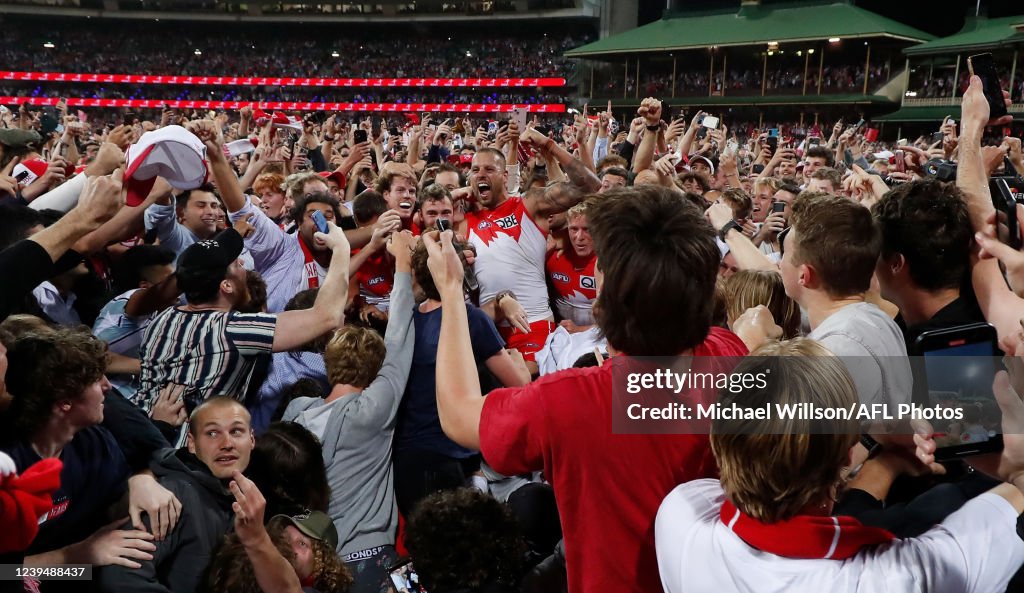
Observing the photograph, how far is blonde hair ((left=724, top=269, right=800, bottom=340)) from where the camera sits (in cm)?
271

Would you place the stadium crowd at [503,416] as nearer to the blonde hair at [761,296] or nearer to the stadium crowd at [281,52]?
the blonde hair at [761,296]

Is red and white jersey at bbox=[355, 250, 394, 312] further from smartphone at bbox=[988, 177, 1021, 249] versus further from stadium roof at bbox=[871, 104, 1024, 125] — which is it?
stadium roof at bbox=[871, 104, 1024, 125]

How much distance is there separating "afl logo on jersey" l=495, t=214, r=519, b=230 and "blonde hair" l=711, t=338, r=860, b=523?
3.56m

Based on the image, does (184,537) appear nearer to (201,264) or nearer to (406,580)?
(406,580)

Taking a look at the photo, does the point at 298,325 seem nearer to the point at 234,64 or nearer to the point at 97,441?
the point at 97,441

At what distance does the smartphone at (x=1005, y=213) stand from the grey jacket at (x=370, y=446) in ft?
7.03

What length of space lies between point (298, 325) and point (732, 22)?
3057cm

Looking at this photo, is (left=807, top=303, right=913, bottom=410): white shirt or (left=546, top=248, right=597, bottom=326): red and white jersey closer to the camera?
(left=807, top=303, right=913, bottom=410): white shirt

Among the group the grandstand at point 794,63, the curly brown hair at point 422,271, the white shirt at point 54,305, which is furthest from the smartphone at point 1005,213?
the grandstand at point 794,63

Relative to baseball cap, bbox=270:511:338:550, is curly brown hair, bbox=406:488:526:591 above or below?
above

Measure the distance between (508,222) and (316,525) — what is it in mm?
2791

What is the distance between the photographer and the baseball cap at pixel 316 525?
8.12 feet

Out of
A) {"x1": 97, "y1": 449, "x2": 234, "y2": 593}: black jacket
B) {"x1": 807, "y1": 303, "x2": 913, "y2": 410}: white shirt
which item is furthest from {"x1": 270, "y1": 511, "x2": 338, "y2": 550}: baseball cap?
{"x1": 807, "y1": 303, "x2": 913, "y2": 410}: white shirt

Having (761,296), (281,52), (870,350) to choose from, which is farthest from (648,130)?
(281,52)
